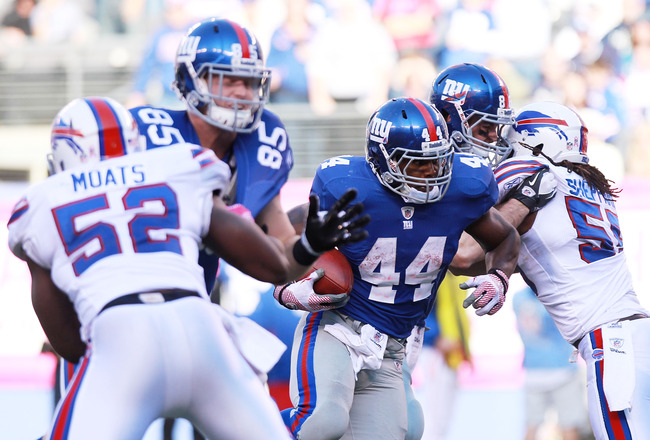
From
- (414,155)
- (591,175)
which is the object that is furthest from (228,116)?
(591,175)

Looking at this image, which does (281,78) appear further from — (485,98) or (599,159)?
(485,98)

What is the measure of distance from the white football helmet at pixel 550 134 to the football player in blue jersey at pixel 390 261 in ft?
1.42

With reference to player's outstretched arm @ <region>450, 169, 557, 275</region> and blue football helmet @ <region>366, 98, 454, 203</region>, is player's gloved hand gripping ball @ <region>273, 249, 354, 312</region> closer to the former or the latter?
blue football helmet @ <region>366, 98, 454, 203</region>

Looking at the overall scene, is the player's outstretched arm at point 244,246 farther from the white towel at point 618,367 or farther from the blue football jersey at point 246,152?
the white towel at point 618,367

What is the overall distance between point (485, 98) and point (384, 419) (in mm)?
1445

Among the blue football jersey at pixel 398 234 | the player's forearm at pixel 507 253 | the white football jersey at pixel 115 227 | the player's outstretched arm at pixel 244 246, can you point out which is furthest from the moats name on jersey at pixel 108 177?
the player's forearm at pixel 507 253

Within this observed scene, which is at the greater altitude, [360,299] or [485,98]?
[485,98]

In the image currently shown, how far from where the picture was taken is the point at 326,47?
8.61m

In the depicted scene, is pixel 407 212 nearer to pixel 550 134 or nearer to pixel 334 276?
pixel 334 276

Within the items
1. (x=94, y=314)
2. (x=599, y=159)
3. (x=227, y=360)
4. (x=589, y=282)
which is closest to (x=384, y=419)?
(x=589, y=282)

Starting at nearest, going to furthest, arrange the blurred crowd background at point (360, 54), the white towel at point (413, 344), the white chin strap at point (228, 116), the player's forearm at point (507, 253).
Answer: the white chin strap at point (228, 116) → the player's forearm at point (507, 253) → the white towel at point (413, 344) → the blurred crowd background at point (360, 54)

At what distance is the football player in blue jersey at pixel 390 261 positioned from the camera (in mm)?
3715

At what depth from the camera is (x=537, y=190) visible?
3971 millimetres

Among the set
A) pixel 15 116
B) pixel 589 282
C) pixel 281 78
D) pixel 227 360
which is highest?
pixel 227 360
